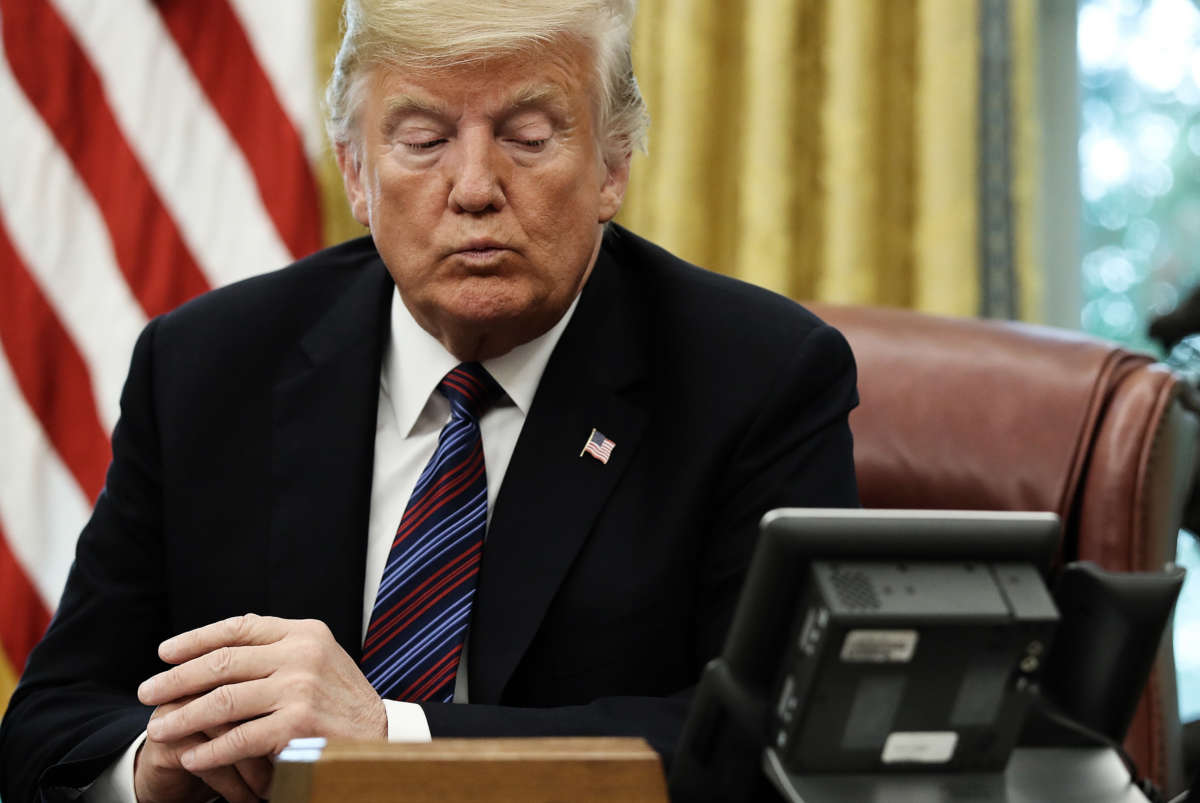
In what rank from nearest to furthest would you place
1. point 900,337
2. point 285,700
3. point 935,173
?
1. point 285,700
2. point 900,337
3. point 935,173

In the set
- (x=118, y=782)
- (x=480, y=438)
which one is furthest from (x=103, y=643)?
(x=480, y=438)

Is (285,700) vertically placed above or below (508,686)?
above

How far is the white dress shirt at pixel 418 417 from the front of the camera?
1.58 meters

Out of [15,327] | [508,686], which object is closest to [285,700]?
[508,686]

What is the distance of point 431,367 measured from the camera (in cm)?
165

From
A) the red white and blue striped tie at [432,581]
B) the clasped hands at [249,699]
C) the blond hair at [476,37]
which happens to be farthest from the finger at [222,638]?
the blond hair at [476,37]

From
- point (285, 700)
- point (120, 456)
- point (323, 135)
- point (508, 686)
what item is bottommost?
point (508, 686)

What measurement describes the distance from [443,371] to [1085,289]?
1.81 metres

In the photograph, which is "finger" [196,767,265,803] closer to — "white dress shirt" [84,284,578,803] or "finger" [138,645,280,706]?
"finger" [138,645,280,706]

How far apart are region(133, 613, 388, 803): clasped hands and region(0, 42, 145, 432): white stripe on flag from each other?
5.67 feet

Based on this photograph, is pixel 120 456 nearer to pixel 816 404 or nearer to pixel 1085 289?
pixel 816 404

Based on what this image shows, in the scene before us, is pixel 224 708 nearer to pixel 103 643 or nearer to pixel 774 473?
pixel 103 643

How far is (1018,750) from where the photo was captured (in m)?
0.89

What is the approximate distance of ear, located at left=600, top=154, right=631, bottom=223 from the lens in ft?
5.28
